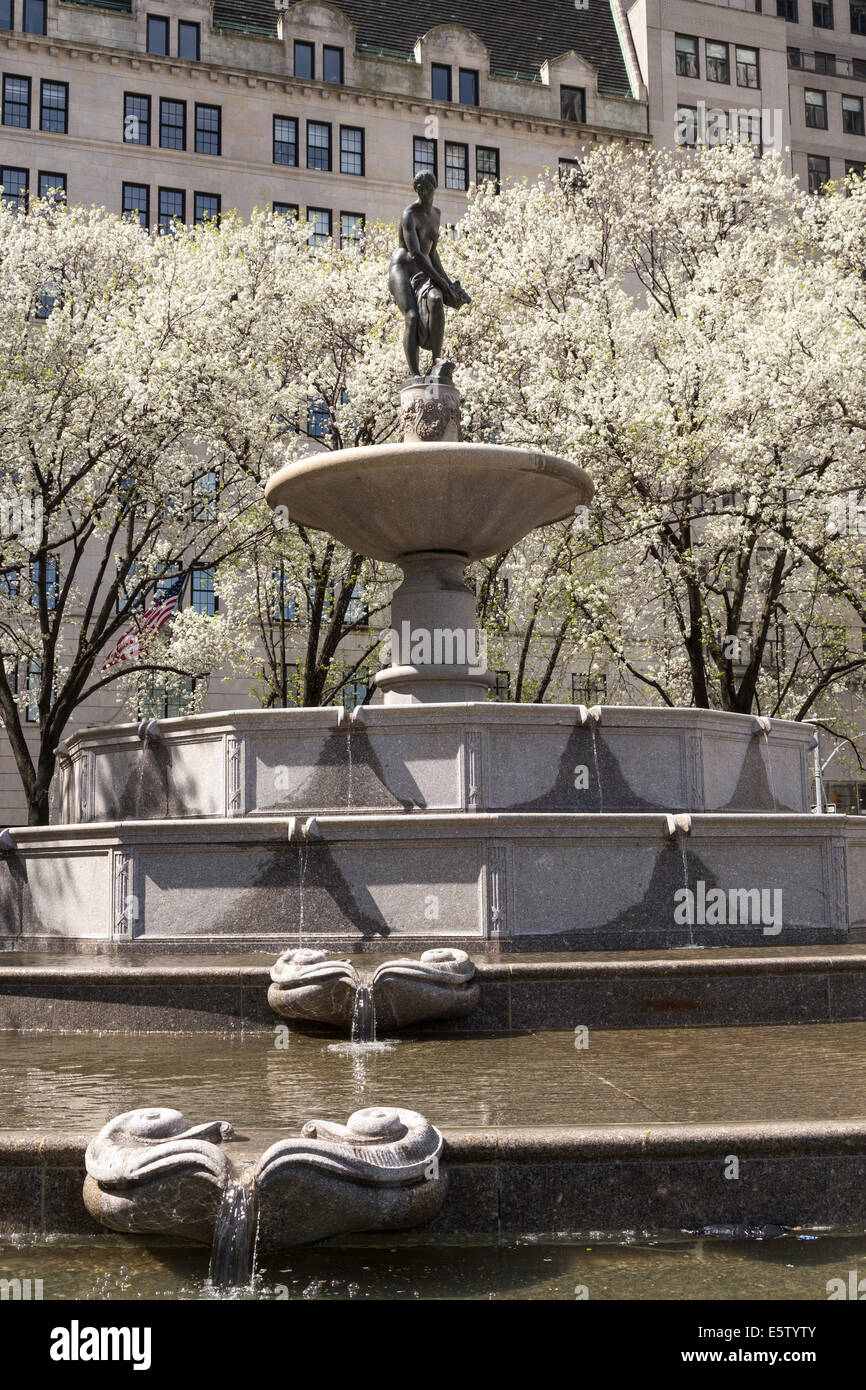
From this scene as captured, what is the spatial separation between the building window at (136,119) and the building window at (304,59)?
20.0 feet

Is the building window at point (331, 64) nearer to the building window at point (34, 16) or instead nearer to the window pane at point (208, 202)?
the window pane at point (208, 202)

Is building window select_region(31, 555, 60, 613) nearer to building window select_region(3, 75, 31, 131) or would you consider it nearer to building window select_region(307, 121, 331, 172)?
building window select_region(3, 75, 31, 131)

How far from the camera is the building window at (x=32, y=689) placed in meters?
28.8

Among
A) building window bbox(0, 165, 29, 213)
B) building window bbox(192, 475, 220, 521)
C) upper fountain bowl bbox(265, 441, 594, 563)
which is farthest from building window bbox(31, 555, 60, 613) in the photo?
building window bbox(0, 165, 29, 213)

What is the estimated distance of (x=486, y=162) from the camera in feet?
165

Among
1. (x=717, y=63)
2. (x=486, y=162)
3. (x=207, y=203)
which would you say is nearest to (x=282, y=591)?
(x=207, y=203)

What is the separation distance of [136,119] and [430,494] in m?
38.5

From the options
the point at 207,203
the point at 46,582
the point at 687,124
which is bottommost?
the point at 46,582

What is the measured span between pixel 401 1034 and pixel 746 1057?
7.39 ft

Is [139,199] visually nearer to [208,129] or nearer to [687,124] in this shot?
[208,129]

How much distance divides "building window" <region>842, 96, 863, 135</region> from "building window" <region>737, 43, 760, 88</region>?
7.25 meters

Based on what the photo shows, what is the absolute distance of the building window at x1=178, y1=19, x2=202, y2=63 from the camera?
47.3 metres
